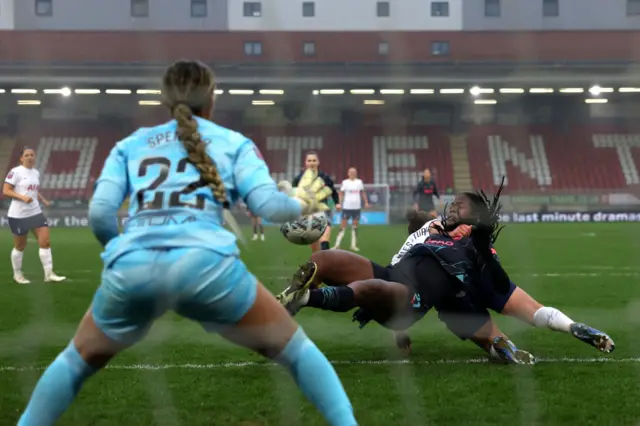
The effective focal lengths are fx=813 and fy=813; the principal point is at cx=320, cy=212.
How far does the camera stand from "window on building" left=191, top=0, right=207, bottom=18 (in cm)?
604

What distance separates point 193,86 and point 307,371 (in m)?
0.97

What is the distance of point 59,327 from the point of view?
21.4 ft

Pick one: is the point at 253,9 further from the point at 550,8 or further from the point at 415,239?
the point at 550,8

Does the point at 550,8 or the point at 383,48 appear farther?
the point at 383,48

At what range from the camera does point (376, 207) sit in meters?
24.7

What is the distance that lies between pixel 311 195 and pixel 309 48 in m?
4.19

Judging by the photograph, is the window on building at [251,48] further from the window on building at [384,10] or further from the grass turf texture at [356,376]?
the grass turf texture at [356,376]

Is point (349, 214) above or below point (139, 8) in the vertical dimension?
below

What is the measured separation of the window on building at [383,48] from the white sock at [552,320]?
2.97 m

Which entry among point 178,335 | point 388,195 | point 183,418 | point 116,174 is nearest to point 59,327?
point 178,335

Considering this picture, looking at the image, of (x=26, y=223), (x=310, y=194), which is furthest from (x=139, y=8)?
(x=26, y=223)

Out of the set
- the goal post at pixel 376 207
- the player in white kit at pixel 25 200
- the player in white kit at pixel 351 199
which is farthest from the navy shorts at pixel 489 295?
the goal post at pixel 376 207

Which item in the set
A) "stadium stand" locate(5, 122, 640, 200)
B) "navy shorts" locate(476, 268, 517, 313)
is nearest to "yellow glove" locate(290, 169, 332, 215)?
"navy shorts" locate(476, 268, 517, 313)

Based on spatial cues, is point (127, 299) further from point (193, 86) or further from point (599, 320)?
point (599, 320)
